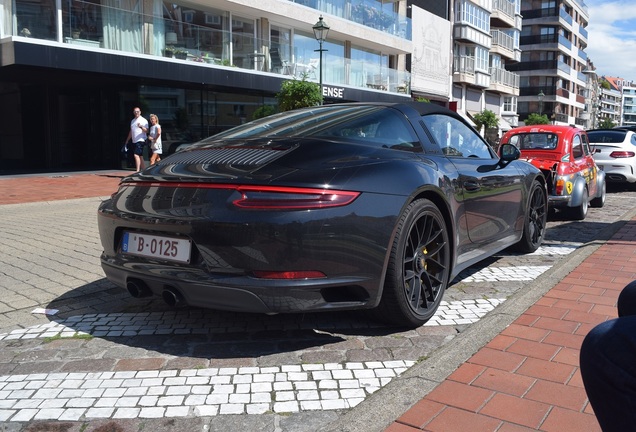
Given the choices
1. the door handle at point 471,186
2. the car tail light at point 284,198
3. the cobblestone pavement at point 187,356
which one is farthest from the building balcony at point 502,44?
the car tail light at point 284,198

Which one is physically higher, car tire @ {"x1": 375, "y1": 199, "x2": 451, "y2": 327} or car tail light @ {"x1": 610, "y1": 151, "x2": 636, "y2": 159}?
car tail light @ {"x1": 610, "y1": 151, "x2": 636, "y2": 159}

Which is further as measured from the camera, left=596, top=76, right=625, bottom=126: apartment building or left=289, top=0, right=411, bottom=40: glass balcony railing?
left=596, top=76, right=625, bottom=126: apartment building

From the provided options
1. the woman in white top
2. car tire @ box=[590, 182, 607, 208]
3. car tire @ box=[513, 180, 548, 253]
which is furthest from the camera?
the woman in white top

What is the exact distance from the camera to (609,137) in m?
13.7

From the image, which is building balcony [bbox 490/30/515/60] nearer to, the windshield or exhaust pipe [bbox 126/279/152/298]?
the windshield

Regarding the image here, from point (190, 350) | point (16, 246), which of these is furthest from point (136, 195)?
point (16, 246)

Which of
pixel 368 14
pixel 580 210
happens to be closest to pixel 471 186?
pixel 580 210

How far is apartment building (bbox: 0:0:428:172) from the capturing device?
53.8ft

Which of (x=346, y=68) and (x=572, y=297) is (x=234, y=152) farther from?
(x=346, y=68)

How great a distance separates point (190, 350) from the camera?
10.8 ft

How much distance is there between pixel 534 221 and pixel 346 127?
3.15 metres

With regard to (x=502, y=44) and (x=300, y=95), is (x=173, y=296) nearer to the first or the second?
(x=300, y=95)

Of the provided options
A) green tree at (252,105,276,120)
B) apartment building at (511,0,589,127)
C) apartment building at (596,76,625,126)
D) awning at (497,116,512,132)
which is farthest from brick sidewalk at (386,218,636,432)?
apartment building at (596,76,625,126)

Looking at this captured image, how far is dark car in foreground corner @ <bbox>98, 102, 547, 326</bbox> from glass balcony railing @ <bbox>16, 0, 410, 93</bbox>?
48.6ft
